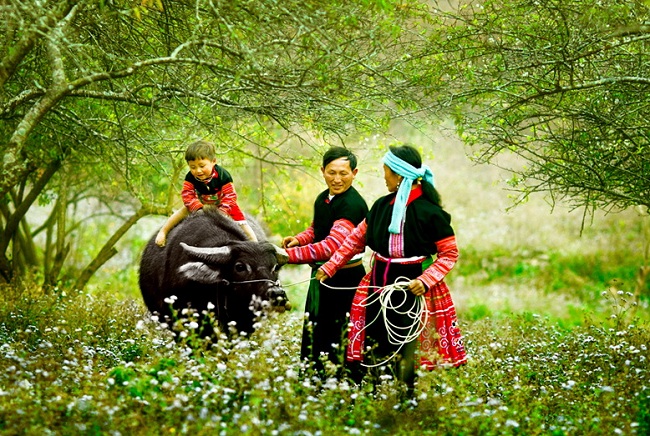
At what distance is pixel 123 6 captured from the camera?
21.8 ft

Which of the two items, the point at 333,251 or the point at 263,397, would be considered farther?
the point at 333,251

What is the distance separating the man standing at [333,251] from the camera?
6.88 metres

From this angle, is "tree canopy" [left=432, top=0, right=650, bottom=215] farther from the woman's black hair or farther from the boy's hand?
the boy's hand

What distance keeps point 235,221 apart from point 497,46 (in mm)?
2959

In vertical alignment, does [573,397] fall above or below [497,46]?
below

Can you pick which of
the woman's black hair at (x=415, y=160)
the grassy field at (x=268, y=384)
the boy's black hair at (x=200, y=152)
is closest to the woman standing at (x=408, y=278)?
the woman's black hair at (x=415, y=160)

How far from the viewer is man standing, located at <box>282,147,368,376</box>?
6.88 meters

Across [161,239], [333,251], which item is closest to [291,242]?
[333,251]

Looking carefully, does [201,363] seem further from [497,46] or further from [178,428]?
[497,46]

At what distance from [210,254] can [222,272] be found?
202mm

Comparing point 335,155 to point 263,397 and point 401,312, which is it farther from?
point 263,397

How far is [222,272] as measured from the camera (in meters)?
7.31

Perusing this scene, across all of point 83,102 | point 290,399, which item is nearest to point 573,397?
point 290,399

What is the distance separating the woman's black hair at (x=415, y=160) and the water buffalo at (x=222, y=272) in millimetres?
1497
